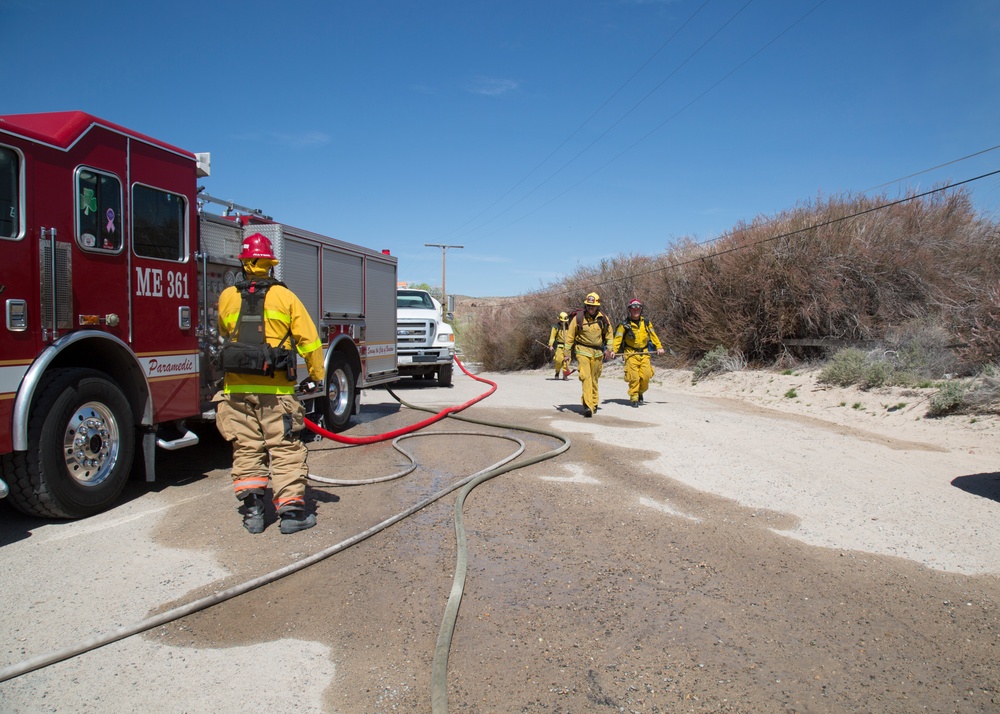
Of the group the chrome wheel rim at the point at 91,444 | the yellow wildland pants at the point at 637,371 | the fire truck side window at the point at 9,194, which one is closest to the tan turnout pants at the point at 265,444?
the chrome wheel rim at the point at 91,444

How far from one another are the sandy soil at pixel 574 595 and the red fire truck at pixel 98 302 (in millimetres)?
551

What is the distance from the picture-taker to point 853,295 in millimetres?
16312

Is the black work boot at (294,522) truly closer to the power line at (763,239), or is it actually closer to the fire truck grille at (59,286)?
the fire truck grille at (59,286)

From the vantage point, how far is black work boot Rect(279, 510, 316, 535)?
4.94 m

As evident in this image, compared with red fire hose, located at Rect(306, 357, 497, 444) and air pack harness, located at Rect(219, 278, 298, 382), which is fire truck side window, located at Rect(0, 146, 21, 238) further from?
red fire hose, located at Rect(306, 357, 497, 444)

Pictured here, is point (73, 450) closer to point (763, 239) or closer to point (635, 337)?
point (635, 337)

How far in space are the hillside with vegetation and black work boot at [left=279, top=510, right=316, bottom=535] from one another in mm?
9255

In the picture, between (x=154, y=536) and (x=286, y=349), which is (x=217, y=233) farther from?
(x=154, y=536)

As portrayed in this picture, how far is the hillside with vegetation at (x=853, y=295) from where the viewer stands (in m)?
12.2

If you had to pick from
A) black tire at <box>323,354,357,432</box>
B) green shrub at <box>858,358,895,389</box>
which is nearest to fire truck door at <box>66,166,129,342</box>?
black tire at <box>323,354,357,432</box>

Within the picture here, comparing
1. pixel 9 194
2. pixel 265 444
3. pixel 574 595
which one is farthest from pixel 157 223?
pixel 574 595

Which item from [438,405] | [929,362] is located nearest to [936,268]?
[929,362]

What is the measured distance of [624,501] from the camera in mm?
5906

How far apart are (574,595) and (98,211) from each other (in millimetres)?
4536
